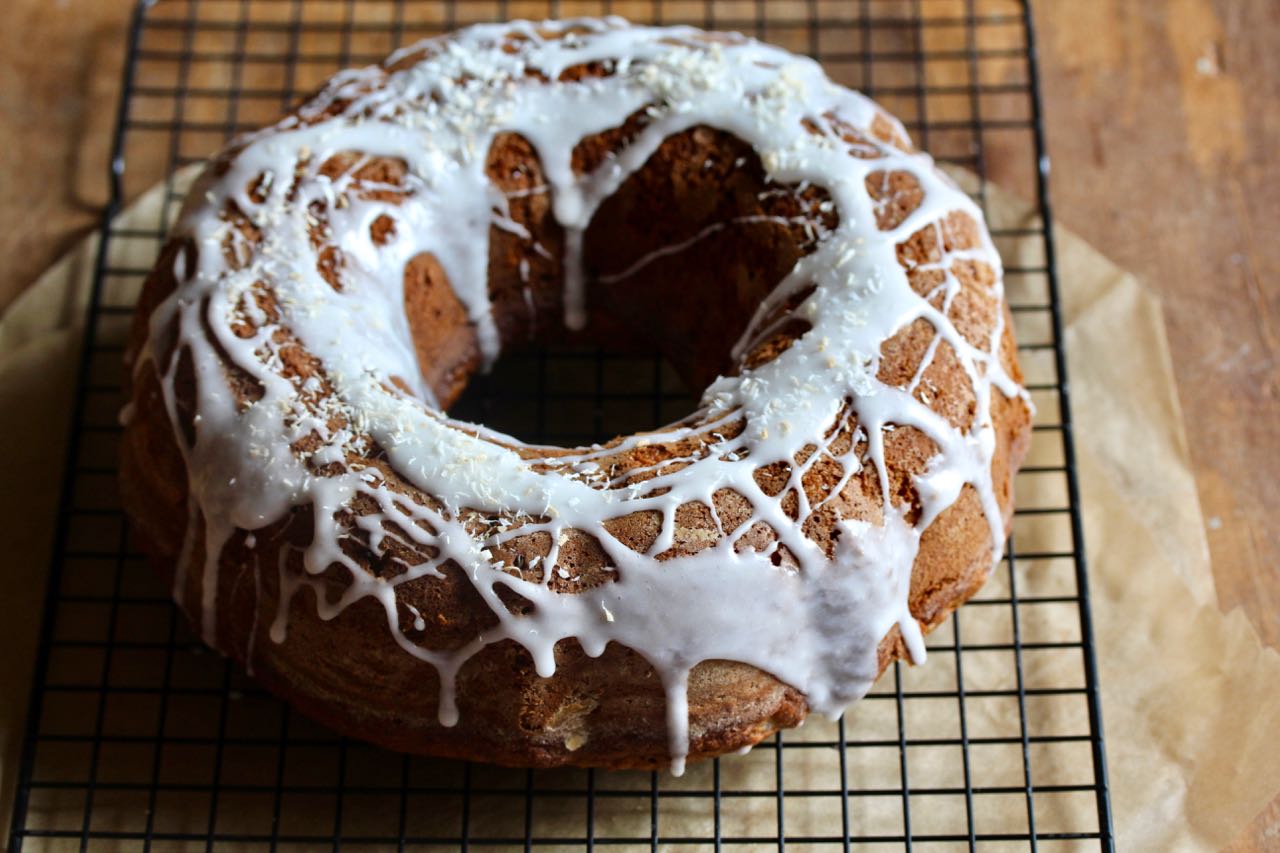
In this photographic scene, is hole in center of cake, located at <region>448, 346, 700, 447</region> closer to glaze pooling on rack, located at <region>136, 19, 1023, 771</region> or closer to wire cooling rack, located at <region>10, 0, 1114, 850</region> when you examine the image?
wire cooling rack, located at <region>10, 0, 1114, 850</region>

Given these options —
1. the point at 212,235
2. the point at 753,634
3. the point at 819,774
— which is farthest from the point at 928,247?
the point at 212,235

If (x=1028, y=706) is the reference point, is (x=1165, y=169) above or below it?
above

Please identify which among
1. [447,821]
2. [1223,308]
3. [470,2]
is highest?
[470,2]

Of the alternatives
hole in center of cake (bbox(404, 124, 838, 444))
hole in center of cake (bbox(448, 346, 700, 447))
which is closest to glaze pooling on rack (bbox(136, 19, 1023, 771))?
hole in center of cake (bbox(404, 124, 838, 444))

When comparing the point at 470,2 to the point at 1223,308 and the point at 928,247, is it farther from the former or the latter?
the point at 1223,308

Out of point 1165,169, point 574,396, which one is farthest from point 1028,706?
point 1165,169

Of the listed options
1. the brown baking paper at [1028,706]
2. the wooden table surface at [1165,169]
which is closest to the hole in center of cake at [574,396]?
the brown baking paper at [1028,706]

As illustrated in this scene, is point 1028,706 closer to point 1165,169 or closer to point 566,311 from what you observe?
point 566,311
